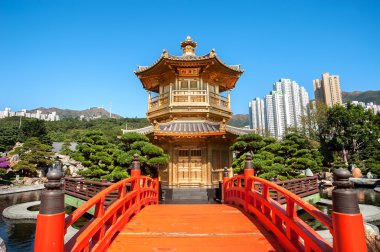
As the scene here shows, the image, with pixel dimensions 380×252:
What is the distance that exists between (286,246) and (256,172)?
33.6 feet

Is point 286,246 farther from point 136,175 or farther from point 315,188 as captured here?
point 315,188

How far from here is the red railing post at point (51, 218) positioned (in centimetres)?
259

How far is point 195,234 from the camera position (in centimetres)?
493

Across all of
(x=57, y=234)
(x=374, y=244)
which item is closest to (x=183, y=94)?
(x=374, y=244)

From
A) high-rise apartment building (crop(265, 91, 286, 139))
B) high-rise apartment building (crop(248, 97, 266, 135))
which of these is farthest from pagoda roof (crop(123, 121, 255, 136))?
high-rise apartment building (crop(248, 97, 266, 135))

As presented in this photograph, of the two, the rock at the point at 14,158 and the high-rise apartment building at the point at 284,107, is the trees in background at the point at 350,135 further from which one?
the rock at the point at 14,158

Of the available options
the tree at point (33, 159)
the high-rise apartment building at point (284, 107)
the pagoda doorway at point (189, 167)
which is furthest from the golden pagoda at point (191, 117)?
the high-rise apartment building at point (284, 107)

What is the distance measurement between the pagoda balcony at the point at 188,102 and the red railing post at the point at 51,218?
44.0 ft

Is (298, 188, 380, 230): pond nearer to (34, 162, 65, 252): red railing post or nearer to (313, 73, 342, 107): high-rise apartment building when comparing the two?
(34, 162, 65, 252): red railing post

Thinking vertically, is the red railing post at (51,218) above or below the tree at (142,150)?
below

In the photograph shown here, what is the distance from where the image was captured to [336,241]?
8.55 ft

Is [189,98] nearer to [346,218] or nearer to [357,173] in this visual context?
[346,218]

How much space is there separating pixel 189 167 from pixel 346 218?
512 inches

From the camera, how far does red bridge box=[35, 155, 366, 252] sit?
259cm
